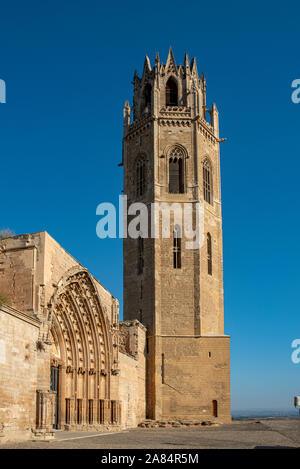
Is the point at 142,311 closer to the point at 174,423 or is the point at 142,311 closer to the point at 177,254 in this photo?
the point at 177,254

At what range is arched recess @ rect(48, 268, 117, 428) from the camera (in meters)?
Result: 21.3

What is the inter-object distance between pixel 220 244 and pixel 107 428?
652 inches

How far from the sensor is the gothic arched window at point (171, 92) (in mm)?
38875

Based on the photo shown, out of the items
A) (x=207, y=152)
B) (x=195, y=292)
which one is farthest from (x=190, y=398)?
(x=207, y=152)

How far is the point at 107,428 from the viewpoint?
934 inches

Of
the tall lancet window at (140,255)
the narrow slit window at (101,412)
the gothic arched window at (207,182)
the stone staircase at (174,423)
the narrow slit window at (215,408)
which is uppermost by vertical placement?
the gothic arched window at (207,182)

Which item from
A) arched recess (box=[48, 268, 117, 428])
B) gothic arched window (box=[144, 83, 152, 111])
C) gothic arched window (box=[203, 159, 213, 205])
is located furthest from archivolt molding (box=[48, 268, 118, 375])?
gothic arched window (box=[144, 83, 152, 111])

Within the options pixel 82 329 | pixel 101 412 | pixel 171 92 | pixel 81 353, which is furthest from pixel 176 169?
pixel 101 412

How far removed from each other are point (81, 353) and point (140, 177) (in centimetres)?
1667

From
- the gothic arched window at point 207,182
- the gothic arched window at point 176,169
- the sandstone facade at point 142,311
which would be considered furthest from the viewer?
the gothic arched window at point 207,182

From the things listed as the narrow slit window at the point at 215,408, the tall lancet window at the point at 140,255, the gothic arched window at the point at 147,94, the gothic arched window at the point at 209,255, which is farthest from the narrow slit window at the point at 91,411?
the gothic arched window at the point at 147,94

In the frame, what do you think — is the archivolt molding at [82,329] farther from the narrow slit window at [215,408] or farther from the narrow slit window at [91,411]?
the narrow slit window at [215,408]

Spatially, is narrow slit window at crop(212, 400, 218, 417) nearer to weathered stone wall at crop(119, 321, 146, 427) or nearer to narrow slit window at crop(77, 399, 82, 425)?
weathered stone wall at crop(119, 321, 146, 427)

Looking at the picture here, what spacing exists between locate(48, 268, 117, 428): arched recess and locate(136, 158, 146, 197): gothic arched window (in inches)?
548
